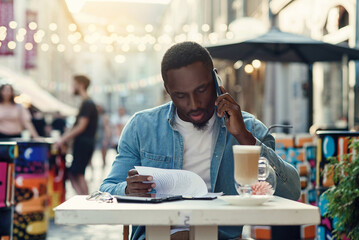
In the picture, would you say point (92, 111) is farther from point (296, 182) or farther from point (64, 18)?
point (64, 18)

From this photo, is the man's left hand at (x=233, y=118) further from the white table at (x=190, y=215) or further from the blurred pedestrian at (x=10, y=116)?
the blurred pedestrian at (x=10, y=116)

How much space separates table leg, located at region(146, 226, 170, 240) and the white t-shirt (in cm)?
74

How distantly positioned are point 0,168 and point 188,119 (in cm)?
208

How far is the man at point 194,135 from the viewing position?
2697 millimetres

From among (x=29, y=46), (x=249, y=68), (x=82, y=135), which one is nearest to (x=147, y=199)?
(x=82, y=135)

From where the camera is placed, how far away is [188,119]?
119 inches

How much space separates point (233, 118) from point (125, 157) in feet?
2.02

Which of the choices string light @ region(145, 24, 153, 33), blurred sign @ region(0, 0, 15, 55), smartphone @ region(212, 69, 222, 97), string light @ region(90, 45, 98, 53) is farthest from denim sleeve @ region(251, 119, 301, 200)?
string light @ region(90, 45, 98, 53)

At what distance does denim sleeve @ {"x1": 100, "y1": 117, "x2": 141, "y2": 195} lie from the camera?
2.90m

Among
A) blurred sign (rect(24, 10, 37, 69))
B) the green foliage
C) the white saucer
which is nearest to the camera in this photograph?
the white saucer

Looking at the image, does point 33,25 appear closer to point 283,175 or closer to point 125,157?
point 125,157

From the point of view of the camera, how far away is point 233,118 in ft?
8.71

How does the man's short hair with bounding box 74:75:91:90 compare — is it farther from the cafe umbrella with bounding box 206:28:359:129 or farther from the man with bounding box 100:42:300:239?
the man with bounding box 100:42:300:239

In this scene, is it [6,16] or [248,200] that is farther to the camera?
[6,16]
